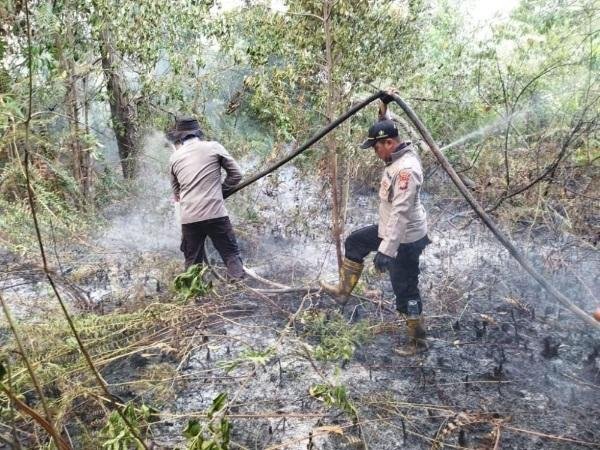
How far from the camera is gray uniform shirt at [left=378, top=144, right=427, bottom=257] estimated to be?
10.9 ft

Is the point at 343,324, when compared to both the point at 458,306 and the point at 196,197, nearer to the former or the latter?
the point at 458,306

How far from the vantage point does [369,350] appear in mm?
3703

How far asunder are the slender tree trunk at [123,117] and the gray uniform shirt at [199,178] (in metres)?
3.15

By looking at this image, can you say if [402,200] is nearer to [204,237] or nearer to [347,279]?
[347,279]

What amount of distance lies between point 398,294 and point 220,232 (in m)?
1.92

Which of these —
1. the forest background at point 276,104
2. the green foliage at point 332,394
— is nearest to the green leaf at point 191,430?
the forest background at point 276,104

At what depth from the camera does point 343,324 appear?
12.6 ft

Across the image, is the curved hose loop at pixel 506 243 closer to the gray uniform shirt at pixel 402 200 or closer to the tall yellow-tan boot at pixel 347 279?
the gray uniform shirt at pixel 402 200

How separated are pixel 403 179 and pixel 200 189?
2.03 metres

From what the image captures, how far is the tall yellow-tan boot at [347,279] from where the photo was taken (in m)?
4.05

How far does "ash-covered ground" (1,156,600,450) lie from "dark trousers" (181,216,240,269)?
0.42 metres

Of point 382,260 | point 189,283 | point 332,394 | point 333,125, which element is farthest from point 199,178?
point 332,394

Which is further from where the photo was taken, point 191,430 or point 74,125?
point 74,125

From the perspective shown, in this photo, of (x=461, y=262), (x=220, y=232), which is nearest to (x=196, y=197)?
(x=220, y=232)
